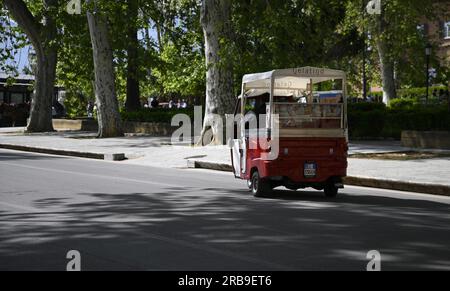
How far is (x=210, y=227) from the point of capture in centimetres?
1015

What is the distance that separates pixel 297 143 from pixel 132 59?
26239mm

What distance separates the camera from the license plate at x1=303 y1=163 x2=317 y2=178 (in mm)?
13625

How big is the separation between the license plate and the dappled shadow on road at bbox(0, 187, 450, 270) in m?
0.44

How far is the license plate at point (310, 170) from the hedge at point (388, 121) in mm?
13915

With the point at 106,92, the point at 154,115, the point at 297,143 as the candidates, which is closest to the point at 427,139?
the point at 297,143

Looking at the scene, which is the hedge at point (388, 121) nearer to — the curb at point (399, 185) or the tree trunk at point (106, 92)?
the tree trunk at point (106, 92)

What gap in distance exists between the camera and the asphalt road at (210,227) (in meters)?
7.93

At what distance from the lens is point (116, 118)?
34375mm

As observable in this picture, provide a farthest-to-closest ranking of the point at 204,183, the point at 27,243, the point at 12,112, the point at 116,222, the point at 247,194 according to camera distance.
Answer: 1. the point at 12,112
2. the point at 204,183
3. the point at 247,194
4. the point at 116,222
5. the point at 27,243

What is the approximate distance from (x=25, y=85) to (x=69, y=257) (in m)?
54.8

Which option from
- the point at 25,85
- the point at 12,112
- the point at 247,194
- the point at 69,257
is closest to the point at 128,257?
the point at 69,257

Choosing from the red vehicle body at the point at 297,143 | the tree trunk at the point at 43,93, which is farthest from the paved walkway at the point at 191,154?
the tree trunk at the point at 43,93
